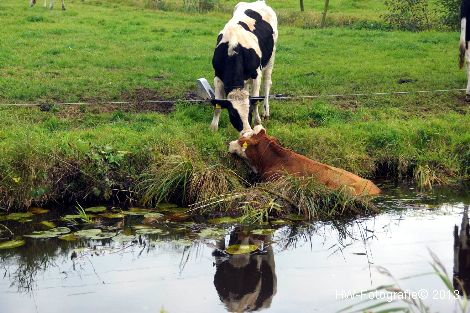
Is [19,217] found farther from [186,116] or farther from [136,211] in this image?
[186,116]

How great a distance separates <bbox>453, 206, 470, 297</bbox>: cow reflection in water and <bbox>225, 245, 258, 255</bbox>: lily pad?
215 centimetres

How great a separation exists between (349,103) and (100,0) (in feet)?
56.2

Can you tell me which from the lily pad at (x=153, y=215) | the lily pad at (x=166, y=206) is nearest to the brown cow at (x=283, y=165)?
the lily pad at (x=166, y=206)

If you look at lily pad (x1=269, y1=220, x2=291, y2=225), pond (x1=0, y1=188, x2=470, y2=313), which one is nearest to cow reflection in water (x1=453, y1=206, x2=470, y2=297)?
pond (x1=0, y1=188, x2=470, y2=313)

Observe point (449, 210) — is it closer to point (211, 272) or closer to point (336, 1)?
point (211, 272)

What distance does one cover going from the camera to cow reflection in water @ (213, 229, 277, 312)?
25.6ft

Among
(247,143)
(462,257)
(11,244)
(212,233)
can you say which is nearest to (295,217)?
(212,233)

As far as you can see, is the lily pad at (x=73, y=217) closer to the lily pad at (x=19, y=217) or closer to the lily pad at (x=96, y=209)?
the lily pad at (x=96, y=209)

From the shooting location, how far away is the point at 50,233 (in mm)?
9406

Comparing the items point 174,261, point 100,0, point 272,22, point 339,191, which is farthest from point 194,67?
point 100,0

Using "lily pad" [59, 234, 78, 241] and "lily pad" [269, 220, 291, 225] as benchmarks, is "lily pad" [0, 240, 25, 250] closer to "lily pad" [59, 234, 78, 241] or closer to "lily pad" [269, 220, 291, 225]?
"lily pad" [59, 234, 78, 241]

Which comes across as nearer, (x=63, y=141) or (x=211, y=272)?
(x=211, y=272)

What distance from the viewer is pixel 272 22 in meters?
13.9

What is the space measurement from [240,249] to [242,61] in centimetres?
427
